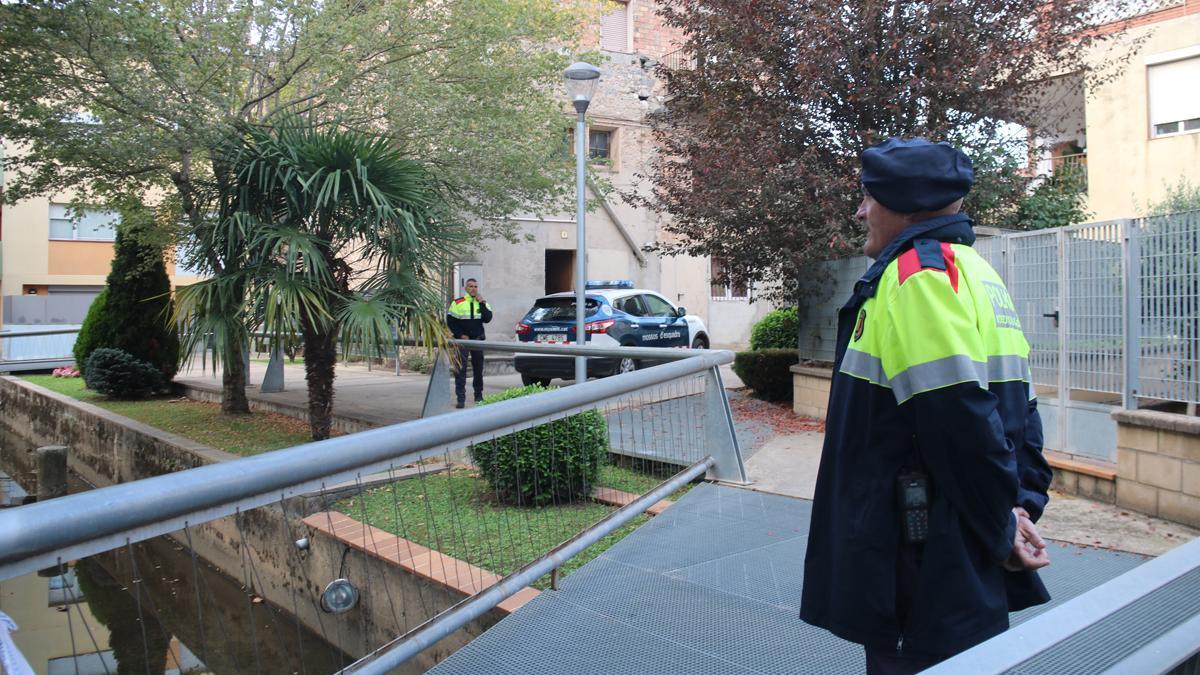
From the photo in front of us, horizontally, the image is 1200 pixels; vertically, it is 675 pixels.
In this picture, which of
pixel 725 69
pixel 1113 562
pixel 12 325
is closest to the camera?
pixel 1113 562

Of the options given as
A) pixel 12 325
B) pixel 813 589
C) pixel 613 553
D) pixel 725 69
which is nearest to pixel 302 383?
pixel 725 69

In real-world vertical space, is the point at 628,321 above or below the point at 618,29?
below

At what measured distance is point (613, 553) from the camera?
4801 mm

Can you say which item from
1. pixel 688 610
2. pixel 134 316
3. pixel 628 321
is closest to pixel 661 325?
pixel 628 321

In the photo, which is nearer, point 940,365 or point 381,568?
point 940,365

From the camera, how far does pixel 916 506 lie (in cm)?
184

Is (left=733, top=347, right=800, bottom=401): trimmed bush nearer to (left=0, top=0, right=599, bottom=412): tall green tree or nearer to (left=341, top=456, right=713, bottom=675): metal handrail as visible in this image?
(left=0, top=0, right=599, bottom=412): tall green tree

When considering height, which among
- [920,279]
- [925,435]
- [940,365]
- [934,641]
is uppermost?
[920,279]

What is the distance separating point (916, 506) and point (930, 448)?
0.14 m

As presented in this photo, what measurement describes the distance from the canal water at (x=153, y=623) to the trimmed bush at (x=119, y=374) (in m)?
7.21

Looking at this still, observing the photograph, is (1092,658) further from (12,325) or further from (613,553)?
(12,325)

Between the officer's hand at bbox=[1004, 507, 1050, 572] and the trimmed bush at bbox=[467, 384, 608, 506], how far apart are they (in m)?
3.84

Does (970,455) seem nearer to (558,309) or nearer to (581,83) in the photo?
(581,83)

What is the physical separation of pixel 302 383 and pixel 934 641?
15.5 metres
